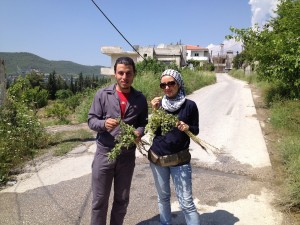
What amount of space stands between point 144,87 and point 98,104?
11.6 meters

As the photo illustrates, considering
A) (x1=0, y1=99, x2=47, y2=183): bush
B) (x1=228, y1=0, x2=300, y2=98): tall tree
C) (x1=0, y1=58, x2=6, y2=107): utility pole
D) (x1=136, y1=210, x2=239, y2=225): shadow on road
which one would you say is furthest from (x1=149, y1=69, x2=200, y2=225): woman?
(x1=228, y1=0, x2=300, y2=98): tall tree

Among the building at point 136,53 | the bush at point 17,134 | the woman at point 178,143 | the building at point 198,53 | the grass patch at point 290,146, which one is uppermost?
the building at point 198,53

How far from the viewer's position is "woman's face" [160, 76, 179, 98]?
279 cm

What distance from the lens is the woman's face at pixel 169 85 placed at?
2.79 meters

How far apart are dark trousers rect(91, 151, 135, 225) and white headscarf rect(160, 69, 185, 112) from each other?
23.3 inches

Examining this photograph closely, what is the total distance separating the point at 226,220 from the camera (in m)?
3.72

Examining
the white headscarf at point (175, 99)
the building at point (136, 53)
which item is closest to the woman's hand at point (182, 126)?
the white headscarf at point (175, 99)

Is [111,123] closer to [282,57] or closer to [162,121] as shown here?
[162,121]

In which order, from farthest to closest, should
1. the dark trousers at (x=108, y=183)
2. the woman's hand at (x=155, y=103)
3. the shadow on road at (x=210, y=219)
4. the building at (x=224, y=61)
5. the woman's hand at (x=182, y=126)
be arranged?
Answer: the building at (x=224, y=61) → the shadow on road at (x=210, y=219) → the woman's hand at (x=155, y=103) → the dark trousers at (x=108, y=183) → the woman's hand at (x=182, y=126)

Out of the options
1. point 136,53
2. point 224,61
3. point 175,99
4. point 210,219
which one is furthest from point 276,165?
point 224,61

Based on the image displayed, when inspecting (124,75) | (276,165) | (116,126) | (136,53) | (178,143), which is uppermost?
(136,53)

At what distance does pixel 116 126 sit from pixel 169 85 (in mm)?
627

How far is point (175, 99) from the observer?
9.40ft

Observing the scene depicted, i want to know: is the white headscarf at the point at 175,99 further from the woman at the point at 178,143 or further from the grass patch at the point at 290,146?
the grass patch at the point at 290,146
